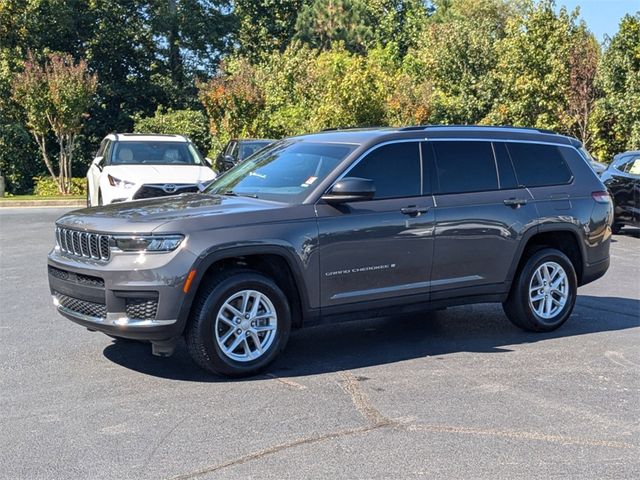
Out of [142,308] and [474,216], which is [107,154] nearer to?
[474,216]

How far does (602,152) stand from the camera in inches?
1161

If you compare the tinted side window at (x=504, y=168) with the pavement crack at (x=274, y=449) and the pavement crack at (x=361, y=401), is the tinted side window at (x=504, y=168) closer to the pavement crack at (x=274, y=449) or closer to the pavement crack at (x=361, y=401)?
the pavement crack at (x=361, y=401)

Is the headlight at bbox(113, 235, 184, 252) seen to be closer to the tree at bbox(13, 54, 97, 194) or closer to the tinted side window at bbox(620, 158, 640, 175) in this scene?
the tinted side window at bbox(620, 158, 640, 175)

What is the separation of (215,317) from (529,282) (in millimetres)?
3159

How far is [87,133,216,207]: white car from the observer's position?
1363 centimetres

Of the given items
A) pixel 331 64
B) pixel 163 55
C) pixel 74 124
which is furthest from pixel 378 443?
pixel 163 55

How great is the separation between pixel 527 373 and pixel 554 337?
4.75 ft

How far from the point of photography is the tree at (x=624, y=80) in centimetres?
2498

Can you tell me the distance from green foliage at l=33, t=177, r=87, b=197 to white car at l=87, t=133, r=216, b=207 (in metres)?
14.3

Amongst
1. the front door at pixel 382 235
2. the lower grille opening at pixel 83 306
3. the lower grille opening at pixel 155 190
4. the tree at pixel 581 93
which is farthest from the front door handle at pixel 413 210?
the tree at pixel 581 93

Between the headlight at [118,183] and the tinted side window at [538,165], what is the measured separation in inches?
303

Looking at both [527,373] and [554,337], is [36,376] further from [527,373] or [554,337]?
[554,337]

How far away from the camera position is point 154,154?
15141mm

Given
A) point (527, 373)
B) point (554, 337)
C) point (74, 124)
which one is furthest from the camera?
point (74, 124)
